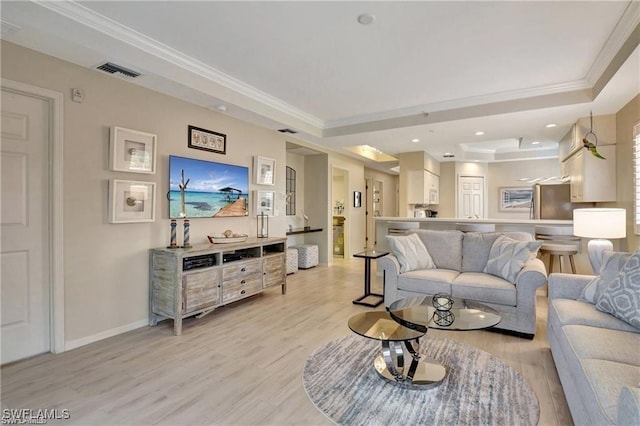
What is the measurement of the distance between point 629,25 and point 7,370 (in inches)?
214

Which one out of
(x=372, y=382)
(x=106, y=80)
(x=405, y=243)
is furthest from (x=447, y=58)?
(x=106, y=80)

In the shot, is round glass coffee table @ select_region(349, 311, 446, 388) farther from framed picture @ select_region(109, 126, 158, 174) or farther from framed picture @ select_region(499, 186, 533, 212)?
framed picture @ select_region(499, 186, 533, 212)

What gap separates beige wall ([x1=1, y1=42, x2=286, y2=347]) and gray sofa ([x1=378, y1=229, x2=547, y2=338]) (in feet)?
9.00

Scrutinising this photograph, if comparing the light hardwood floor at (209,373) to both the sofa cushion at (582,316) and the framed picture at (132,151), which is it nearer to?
the sofa cushion at (582,316)

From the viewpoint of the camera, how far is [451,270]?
12.5 feet

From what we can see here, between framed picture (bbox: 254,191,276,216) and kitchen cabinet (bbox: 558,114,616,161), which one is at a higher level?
kitchen cabinet (bbox: 558,114,616,161)

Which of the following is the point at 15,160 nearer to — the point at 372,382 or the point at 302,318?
the point at 302,318

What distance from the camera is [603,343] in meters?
1.70

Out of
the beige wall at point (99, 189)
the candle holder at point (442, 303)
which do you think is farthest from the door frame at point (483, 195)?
the beige wall at point (99, 189)

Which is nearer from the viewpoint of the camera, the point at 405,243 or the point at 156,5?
the point at 156,5

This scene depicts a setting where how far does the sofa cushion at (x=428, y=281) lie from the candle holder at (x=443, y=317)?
3.51ft

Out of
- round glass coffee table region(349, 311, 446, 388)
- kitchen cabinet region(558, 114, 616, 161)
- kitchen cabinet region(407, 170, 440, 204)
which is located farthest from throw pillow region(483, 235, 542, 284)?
kitchen cabinet region(407, 170, 440, 204)

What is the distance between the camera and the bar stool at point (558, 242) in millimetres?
4047

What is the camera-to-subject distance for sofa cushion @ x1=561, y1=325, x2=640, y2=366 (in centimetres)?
158
